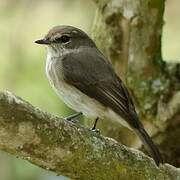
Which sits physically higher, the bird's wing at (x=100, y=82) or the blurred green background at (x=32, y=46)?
the bird's wing at (x=100, y=82)

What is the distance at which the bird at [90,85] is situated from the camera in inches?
185

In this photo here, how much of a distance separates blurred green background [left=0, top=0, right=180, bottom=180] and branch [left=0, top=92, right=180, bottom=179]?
2.07 meters

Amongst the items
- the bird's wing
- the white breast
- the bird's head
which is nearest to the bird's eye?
the bird's head

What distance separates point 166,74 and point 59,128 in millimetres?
1883

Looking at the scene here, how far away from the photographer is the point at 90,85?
4.86 m

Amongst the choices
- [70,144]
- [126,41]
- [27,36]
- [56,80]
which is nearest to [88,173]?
[70,144]

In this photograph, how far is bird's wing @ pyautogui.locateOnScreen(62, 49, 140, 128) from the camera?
4.69 metres

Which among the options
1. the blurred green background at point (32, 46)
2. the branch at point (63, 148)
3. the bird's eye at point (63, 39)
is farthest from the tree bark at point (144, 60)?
the blurred green background at point (32, 46)

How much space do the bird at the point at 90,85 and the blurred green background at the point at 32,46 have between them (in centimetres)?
115

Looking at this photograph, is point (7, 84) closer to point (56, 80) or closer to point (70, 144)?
point (56, 80)

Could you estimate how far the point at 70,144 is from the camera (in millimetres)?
3730

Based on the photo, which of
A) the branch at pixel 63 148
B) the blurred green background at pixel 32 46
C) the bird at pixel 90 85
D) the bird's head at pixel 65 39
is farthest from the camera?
the blurred green background at pixel 32 46

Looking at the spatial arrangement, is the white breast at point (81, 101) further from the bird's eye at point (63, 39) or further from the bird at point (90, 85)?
the bird's eye at point (63, 39)

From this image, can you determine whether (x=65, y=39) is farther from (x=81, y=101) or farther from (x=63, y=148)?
(x=63, y=148)
